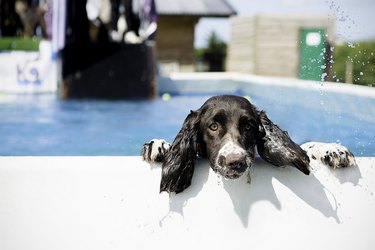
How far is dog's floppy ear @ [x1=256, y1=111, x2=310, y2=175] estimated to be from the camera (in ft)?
7.76

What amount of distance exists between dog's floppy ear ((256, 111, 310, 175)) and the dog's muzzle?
0.19 m

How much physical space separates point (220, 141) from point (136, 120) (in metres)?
5.56

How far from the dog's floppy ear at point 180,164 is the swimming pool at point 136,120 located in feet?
10.2

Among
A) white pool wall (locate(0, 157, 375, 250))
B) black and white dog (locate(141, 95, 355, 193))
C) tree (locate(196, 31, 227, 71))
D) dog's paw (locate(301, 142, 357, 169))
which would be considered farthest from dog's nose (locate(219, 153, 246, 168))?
tree (locate(196, 31, 227, 71))

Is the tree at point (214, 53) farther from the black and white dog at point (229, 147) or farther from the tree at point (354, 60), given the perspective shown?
the black and white dog at point (229, 147)

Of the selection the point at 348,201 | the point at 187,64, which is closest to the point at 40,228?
the point at 348,201

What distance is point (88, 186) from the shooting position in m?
2.32

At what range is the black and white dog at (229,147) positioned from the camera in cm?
229

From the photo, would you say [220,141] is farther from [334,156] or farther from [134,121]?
[134,121]

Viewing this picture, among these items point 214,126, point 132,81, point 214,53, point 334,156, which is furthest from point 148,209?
point 214,53

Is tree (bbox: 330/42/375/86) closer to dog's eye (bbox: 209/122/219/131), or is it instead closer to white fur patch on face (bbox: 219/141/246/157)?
dog's eye (bbox: 209/122/219/131)

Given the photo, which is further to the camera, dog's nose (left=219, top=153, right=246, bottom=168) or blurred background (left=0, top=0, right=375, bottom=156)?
blurred background (left=0, top=0, right=375, bottom=156)

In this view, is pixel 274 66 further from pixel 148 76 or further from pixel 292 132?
pixel 292 132

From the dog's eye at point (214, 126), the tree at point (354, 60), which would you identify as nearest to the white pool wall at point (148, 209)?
the dog's eye at point (214, 126)
